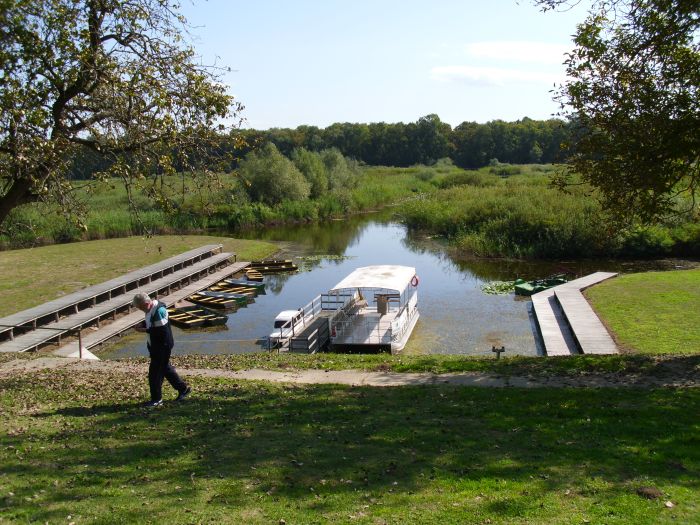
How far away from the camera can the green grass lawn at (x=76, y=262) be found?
34.6 meters

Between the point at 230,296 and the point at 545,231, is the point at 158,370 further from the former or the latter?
the point at 545,231

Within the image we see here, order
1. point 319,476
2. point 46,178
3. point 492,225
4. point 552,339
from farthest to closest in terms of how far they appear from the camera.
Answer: point 492,225 < point 552,339 < point 46,178 < point 319,476

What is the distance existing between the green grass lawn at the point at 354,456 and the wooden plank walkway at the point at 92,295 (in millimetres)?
15657

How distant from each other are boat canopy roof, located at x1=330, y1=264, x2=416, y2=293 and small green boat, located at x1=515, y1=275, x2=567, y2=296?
25.8 feet

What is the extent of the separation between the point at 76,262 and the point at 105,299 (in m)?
12.0

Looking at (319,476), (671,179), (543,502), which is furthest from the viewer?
(671,179)

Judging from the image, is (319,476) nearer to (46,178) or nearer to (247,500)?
(247,500)

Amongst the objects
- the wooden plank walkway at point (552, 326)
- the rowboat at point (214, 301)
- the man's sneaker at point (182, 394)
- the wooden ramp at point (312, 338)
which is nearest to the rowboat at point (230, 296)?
the rowboat at point (214, 301)

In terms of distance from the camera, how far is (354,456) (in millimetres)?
9398

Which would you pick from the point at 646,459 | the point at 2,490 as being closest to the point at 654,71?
the point at 646,459

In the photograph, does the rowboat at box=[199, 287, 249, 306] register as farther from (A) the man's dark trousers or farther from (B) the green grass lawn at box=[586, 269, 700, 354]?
(A) the man's dark trousers

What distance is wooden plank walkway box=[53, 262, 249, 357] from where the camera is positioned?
85.6 feet

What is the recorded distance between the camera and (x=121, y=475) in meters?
8.73

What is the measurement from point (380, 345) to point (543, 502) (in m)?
17.6
